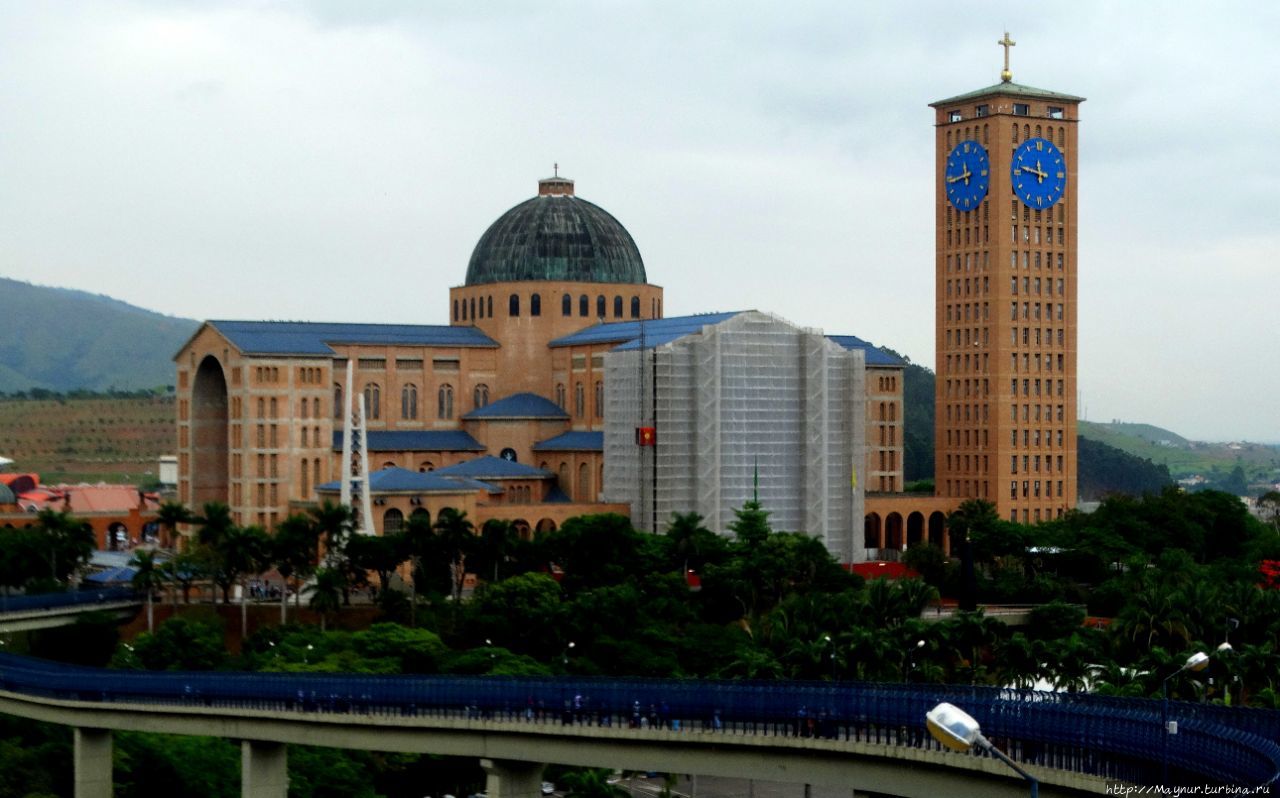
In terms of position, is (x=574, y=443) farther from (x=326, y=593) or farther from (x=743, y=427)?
(x=326, y=593)

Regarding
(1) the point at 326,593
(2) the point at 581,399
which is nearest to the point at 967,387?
(2) the point at 581,399

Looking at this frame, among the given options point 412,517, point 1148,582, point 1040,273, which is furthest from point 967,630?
point 1040,273

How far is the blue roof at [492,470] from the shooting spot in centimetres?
13429

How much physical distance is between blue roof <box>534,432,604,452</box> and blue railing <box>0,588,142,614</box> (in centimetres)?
3313

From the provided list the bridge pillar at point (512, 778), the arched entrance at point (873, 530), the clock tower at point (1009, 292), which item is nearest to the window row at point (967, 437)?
the clock tower at point (1009, 292)

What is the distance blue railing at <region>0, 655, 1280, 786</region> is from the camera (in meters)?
48.0

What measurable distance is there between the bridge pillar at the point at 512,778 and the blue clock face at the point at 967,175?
81.9 m

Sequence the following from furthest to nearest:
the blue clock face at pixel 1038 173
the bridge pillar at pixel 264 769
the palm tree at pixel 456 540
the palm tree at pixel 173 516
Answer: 1. the blue clock face at pixel 1038 173
2. the palm tree at pixel 173 516
3. the palm tree at pixel 456 540
4. the bridge pillar at pixel 264 769

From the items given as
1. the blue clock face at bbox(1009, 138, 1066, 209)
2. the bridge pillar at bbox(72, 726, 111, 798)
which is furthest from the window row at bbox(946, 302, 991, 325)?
the bridge pillar at bbox(72, 726, 111, 798)

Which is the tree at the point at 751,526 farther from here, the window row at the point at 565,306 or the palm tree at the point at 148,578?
the palm tree at the point at 148,578

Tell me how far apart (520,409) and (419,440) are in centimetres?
695

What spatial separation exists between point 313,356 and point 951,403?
42.5 metres

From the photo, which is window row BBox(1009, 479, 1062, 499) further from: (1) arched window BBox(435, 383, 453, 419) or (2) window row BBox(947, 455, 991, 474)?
(1) arched window BBox(435, 383, 453, 419)

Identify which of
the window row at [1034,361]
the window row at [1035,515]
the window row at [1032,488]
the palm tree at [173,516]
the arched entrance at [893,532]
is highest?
the window row at [1034,361]
